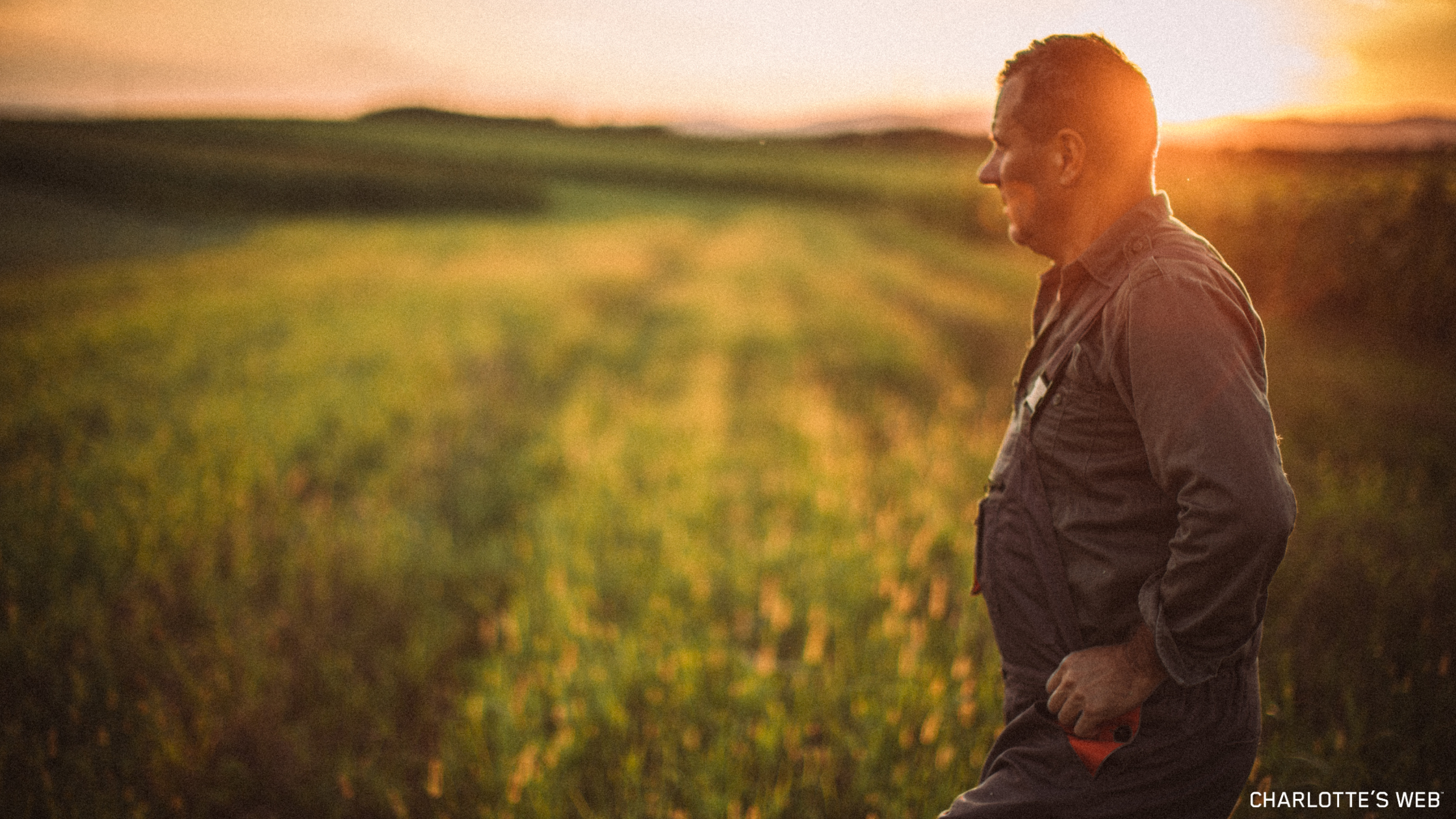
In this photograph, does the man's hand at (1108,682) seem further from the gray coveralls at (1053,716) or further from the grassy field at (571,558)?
the grassy field at (571,558)

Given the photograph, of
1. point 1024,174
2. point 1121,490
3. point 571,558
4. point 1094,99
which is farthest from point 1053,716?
point 571,558

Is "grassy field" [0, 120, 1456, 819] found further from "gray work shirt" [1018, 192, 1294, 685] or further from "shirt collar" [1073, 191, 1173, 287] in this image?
"gray work shirt" [1018, 192, 1294, 685]

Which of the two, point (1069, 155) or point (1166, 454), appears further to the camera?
point (1069, 155)

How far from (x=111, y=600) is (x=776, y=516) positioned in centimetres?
382

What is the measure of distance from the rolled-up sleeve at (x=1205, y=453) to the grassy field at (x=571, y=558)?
1.48 metres

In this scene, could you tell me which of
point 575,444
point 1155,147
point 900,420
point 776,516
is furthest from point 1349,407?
point 575,444

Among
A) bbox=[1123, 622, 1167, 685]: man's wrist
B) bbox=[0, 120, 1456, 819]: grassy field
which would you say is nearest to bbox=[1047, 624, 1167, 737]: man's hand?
bbox=[1123, 622, 1167, 685]: man's wrist

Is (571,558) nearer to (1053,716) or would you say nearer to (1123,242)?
(1053,716)

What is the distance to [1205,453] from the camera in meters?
1.04

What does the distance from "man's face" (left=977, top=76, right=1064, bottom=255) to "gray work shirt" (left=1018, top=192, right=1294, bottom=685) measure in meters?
0.12

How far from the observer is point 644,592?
368 cm

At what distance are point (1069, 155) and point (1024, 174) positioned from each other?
0.09 meters

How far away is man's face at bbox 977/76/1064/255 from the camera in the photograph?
1382mm

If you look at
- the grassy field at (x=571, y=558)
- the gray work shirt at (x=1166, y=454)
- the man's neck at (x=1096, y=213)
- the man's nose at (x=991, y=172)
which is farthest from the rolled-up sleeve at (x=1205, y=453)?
the grassy field at (x=571, y=558)
